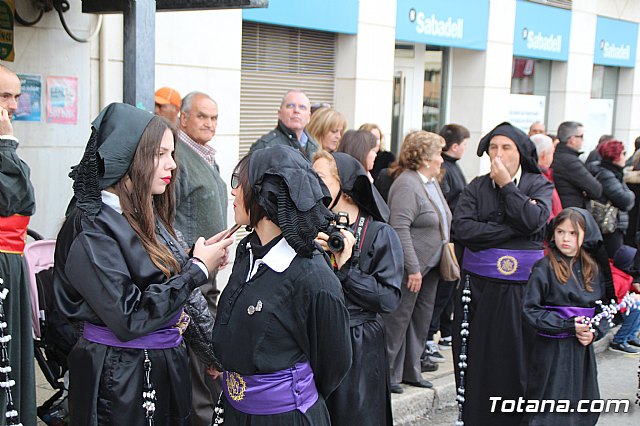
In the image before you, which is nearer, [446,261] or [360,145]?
[360,145]

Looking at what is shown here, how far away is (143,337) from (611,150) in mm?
6808

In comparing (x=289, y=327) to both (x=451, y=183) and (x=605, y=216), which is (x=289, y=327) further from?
(x=605, y=216)

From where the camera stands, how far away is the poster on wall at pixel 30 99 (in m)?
5.94

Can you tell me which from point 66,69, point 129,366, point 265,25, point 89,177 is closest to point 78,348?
point 129,366

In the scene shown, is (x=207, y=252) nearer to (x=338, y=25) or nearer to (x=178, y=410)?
(x=178, y=410)

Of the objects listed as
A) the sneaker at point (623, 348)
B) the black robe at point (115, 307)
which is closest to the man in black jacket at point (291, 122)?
the black robe at point (115, 307)

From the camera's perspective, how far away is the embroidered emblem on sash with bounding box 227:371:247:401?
3014 millimetres

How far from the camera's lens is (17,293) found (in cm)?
416

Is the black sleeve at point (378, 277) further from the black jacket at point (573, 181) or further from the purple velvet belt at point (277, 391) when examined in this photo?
the black jacket at point (573, 181)

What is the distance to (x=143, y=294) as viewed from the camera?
2.96m

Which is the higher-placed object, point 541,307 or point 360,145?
point 360,145

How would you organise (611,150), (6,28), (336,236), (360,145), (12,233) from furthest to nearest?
(611,150) → (6,28) → (360,145) → (12,233) → (336,236)

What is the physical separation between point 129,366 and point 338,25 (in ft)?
22.4

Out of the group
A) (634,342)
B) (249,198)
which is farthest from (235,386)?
(634,342)
